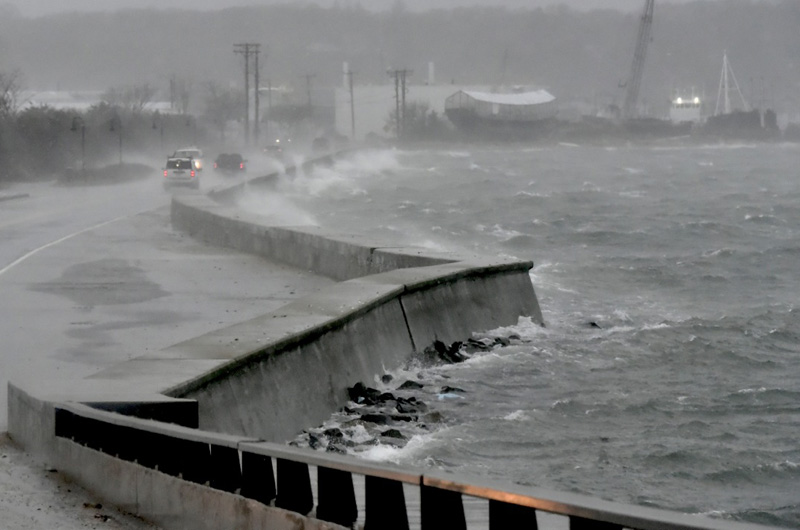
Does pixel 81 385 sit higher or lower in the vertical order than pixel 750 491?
higher

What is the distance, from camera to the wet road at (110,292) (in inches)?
555

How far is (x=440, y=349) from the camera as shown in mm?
15992

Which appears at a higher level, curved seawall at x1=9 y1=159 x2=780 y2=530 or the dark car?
curved seawall at x1=9 y1=159 x2=780 y2=530

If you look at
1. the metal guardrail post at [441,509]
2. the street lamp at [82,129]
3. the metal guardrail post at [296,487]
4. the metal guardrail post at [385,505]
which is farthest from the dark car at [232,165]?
the metal guardrail post at [441,509]

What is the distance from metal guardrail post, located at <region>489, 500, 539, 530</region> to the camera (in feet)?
16.6

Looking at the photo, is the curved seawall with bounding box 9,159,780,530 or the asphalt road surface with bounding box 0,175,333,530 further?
the asphalt road surface with bounding box 0,175,333,530

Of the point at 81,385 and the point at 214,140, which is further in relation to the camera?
the point at 214,140

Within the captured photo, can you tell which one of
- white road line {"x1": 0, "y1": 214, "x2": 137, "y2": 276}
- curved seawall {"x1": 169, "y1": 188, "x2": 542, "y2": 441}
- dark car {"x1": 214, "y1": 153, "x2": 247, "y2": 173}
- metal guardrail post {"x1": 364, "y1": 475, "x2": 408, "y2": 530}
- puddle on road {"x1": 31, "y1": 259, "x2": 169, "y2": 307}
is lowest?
dark car {"x1": 214, "y1": 153, "x2": 247, "y2": 173}

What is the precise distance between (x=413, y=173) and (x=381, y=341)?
341 ft

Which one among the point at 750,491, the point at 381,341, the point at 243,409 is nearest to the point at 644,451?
the point at 750,491

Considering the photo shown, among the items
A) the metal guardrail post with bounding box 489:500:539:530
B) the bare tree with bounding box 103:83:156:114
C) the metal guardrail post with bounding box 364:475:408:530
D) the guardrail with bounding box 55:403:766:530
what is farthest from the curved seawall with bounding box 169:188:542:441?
the bare tree with bounding box 103:83:156:114

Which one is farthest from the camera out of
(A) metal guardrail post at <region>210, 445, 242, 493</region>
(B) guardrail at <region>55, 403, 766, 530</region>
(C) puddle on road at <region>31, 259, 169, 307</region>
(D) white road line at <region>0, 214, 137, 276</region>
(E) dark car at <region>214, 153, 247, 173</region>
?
(E) dark car at <region>214, 153, 247, 173</region>

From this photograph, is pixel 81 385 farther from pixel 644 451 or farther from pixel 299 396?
pixel 644 451

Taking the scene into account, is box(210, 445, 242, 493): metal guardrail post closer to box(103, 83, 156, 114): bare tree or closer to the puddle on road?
the puddle on road
